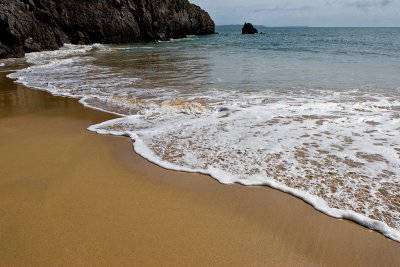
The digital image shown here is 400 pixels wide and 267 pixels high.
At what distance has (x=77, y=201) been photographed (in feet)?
12.2

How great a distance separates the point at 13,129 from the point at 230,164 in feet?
14.3

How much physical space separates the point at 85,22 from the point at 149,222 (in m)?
41.6

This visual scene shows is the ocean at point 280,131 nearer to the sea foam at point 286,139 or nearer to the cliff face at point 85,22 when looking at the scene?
the sea foam at point 286,139

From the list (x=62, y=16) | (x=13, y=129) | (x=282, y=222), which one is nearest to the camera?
(x=282, y=222)

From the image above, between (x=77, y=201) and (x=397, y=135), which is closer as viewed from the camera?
(x=77, y=201)

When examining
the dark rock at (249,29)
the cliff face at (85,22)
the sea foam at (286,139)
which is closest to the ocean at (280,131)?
the sea foam at (286,139)

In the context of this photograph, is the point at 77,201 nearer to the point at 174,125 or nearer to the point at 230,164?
the point at 230,164

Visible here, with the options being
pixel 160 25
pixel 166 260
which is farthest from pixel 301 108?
pixel 160 25

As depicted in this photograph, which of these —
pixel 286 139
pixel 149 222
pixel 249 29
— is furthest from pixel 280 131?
pixel 249 29

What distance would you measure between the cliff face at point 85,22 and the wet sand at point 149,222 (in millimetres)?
22470

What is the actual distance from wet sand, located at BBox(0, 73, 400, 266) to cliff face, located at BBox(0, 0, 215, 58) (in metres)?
22.5

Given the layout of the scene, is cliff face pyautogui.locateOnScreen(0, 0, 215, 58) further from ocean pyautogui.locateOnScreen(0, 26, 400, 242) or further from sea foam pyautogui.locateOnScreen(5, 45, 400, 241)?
sea foam pyautogui.locateOnScreen(5, 45, 400, 241)

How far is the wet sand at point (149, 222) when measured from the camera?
286 cm

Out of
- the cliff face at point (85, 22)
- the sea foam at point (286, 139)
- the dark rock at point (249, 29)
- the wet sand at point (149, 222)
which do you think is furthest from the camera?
the dark rock at point (249, 29)
